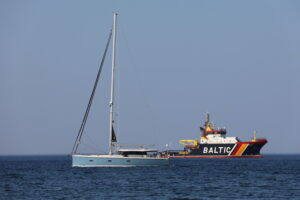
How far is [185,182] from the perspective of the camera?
56.8 metres

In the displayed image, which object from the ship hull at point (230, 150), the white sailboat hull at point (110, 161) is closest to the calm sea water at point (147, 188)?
the white sailboat hull at point (110, 161)

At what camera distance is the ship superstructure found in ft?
439

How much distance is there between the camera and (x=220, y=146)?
13562cm

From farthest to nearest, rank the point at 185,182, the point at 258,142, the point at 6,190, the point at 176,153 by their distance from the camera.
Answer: the point at 176,153 → the point at 258,142 → the point at 185,182 → the point at 6,190

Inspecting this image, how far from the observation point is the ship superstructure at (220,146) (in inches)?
5271

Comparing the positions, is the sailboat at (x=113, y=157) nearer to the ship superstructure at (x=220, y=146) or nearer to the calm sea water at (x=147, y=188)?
the calm sea water at (x=147, y=188)

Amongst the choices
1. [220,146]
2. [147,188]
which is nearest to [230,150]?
[220,146]

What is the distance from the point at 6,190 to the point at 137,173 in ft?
67.6

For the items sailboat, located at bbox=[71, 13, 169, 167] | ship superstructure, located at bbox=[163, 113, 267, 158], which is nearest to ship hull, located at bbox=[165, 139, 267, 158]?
ship superstructure, located at bbox=[163, 113, 267, 158]

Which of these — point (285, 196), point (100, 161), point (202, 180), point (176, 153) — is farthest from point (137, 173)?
point (176, 153)

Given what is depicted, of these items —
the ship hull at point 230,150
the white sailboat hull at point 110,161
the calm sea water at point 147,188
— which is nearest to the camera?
the calm sea water at point 147,188

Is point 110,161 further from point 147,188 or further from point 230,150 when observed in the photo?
point 230,150

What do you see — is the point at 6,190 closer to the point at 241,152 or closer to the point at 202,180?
the point at 202,180

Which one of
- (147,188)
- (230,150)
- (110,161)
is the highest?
(230,150)
